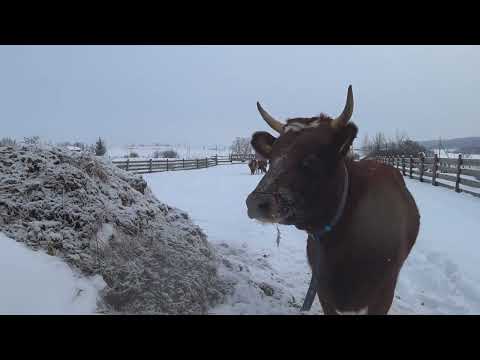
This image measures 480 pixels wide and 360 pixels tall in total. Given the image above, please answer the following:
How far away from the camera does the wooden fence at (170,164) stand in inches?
613

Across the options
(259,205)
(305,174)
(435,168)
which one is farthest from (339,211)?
(435,168)

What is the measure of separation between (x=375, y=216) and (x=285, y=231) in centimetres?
456

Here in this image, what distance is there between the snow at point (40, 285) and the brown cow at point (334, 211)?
4.39 ft

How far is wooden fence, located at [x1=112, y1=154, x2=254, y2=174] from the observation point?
1558 cm

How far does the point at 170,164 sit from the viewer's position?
2094 cm

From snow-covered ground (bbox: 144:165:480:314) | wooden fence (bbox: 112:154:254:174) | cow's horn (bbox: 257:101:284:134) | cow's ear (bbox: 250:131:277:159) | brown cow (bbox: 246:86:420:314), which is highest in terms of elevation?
cow's horn (bbox: 257:101:284:134)

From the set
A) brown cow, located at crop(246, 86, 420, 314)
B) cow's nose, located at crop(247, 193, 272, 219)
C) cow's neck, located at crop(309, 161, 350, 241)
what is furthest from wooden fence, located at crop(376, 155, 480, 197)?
cow's nose, located at crop(247, 193, 272, 219)

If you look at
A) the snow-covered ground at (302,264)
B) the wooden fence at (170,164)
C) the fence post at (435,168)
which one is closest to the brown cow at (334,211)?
the snow-covered ground at (302,264)

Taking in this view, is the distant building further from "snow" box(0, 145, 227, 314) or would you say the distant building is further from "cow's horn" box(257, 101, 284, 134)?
"cow's horn" box(257, 101, 284, 134)

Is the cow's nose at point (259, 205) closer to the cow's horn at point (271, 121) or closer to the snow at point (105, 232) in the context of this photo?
the cow's horn at point (271, 121)

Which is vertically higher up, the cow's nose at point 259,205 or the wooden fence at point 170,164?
the cow's nose at point 259,205

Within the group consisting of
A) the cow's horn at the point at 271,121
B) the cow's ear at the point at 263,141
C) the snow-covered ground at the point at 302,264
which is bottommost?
the snow-covered ground at the point at 302,264

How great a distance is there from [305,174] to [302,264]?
10.3ft

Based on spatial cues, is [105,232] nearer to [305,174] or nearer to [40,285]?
[40,285]
